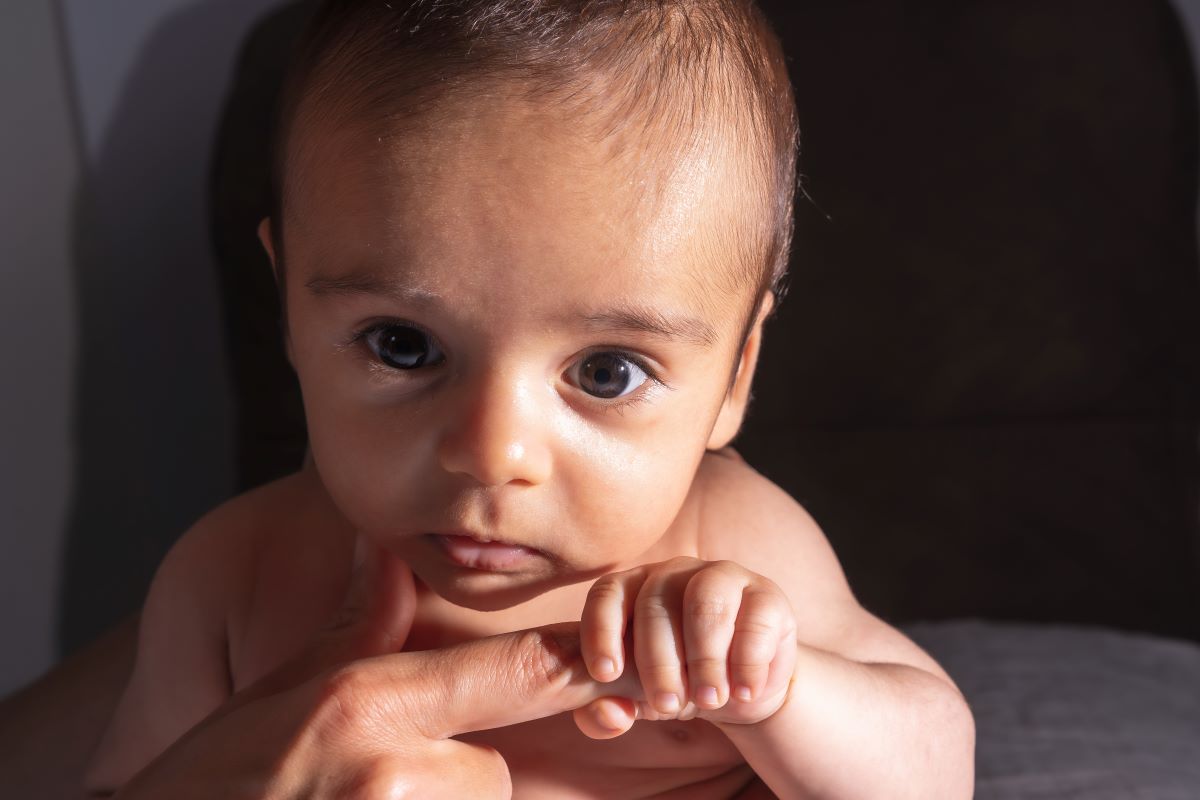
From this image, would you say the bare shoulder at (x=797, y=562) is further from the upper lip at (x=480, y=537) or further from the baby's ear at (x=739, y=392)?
the upper lip at (x=480, y=537)

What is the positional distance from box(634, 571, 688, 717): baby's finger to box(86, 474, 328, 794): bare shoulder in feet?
1.53

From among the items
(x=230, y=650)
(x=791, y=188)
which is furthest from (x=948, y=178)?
(x=230, y=650)

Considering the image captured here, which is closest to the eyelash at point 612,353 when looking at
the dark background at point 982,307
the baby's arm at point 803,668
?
the baby's arm at point 803,668

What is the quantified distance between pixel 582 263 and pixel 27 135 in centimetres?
133

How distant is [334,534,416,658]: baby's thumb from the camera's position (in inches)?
35.1

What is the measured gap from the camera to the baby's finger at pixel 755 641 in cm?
76

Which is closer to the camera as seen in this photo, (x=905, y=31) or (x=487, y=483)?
(x=487, y=483)

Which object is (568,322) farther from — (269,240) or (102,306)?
(102,306)

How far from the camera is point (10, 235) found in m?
1.71

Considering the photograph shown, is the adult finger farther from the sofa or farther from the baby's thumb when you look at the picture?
the sofa

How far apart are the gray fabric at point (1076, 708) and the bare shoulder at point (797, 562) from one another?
0.24 m

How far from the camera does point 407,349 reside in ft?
2.71

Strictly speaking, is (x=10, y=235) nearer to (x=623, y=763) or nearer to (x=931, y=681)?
(x=623, y=763)

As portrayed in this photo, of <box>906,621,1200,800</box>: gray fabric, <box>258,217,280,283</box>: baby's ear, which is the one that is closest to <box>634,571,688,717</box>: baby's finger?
<box>258,217,280,283</box>: baby's ear
